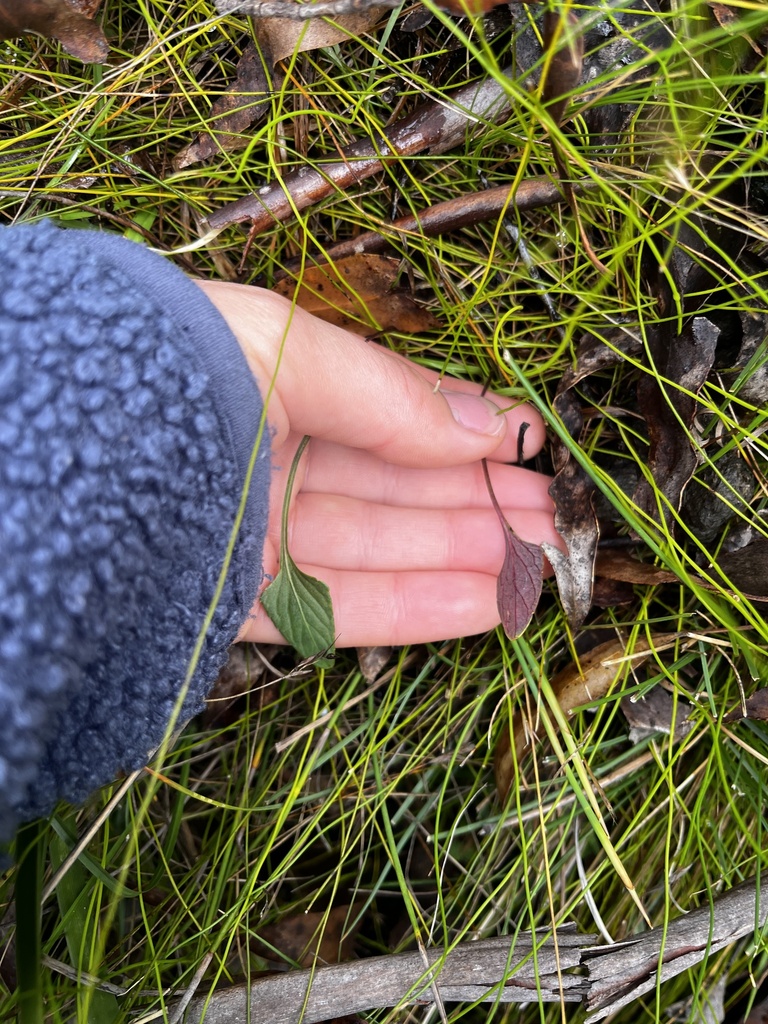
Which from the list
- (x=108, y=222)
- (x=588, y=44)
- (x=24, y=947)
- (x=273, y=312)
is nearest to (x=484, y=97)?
(x=588, y=44)

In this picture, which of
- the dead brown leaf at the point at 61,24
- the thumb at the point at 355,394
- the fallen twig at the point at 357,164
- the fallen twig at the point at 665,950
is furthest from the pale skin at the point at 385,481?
the fallen twig at the point at 665,950

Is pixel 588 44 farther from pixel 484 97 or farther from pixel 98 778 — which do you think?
pixel 98 778

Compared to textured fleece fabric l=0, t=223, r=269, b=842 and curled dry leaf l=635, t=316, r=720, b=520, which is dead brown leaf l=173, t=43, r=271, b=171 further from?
curled dry leaf l=635, t=316, r=720, b=520

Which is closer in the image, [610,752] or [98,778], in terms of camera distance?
[98,778]

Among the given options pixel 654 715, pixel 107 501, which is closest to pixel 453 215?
pixel 107 501

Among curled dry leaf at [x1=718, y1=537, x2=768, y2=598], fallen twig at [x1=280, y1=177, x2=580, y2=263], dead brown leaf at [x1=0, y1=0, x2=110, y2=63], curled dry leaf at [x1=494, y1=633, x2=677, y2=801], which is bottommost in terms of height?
curled dry leaf at [x1=494, y1=633, x2=677, y2=801]

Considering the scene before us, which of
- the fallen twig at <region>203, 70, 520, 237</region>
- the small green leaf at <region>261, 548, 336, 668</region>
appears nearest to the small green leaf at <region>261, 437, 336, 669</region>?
the small green leaf at <region>261, 548, 336, 668</region>

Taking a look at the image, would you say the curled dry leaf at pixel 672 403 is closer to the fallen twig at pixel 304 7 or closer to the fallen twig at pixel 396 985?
the fallen twig at pixel 304 7

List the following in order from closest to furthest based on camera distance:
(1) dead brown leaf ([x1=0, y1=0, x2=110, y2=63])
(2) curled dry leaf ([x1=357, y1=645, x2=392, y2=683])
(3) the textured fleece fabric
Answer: (3) the textured fleece fabric, (1) dead brown leaf ([x1=0, y1=0, x2=110, y2=63]), (2) curled dry leaf ([x1=357, y1=645, x2=392, y2=683])
